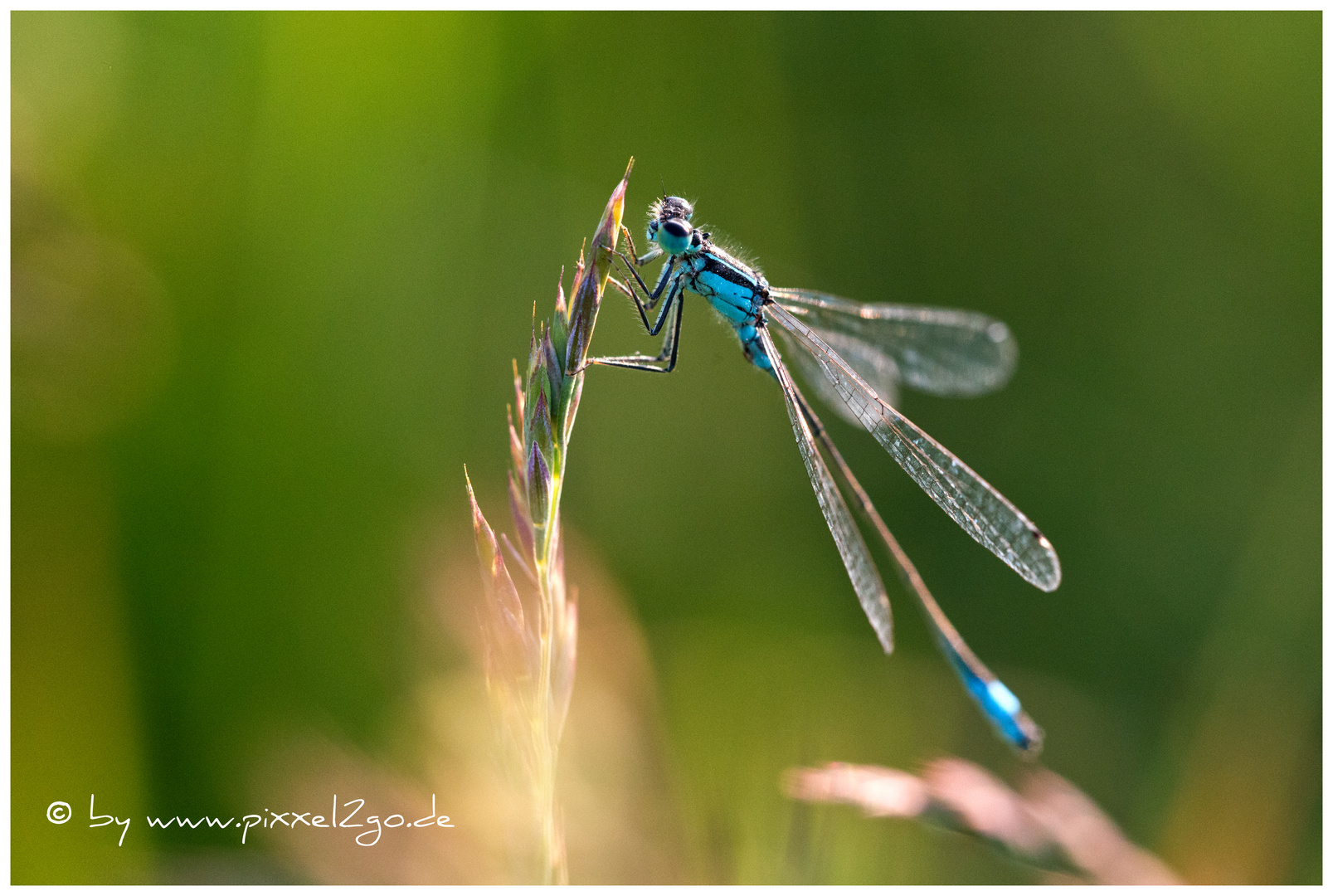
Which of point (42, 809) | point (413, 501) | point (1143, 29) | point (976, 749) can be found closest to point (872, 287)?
point (1143, 29)

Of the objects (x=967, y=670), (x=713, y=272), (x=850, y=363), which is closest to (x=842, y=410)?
(x=850, y=363)

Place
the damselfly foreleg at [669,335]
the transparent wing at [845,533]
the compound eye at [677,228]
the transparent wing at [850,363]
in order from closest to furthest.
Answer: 1. the transparent wing at [845,533]
2. the compound eye at [677,228]
3. the damselfly foreleg at [669,335]
4. the transparent wing at [850,363]

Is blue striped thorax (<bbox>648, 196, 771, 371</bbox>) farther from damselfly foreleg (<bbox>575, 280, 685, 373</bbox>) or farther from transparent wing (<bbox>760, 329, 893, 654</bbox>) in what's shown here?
transparent wing (<bbox>760, 329, 893, 654</bbox>)

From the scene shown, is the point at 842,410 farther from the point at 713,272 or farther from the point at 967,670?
the point at 967,670

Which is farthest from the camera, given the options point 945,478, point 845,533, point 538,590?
point 945,478

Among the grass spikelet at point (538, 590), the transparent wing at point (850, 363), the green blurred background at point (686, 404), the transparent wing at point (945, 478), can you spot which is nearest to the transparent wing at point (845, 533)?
the transparent wing at point (945, 478)

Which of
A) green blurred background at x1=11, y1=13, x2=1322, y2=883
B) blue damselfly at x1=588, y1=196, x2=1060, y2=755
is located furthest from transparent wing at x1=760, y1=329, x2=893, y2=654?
green blurred background at x1=11, y1=13, x2=1322, y2=883

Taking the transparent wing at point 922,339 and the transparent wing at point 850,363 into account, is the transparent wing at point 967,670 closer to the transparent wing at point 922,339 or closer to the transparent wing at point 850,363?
the transparent wing at point 850,363
